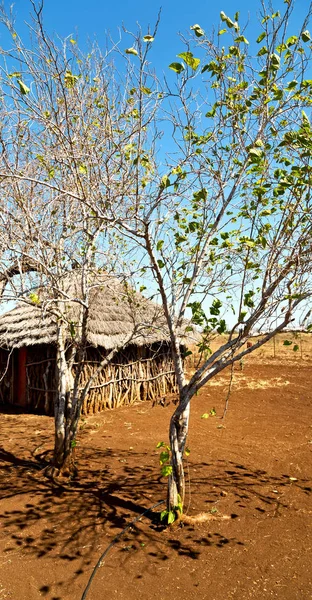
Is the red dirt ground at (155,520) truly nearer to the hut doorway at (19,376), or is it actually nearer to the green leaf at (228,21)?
the hut doorway at (19,376)

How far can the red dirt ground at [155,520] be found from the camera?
3.42m

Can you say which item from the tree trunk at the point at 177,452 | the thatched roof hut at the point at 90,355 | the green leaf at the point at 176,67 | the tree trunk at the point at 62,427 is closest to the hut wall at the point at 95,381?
the thatched roof hut at the point at 90,355

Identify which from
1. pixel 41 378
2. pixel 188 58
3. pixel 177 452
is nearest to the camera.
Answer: pixel 188 58

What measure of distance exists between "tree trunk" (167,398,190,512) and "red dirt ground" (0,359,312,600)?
271 mm

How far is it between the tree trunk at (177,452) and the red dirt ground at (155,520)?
0.89 ft

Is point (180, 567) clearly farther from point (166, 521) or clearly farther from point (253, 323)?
point (253, 323)

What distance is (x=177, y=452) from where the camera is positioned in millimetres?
4266

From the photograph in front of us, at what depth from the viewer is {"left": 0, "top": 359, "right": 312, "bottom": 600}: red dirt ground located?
342 centimetres

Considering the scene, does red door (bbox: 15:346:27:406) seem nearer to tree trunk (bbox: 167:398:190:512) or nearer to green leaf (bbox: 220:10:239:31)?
tree trunk (bbox: 167:398:190:512)

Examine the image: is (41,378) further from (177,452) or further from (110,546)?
(110,546)

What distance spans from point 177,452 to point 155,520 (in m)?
0.75

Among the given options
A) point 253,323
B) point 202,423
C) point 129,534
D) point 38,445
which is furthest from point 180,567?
point 202,423

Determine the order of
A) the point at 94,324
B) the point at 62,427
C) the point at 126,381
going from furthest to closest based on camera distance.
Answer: the point at 126,381 < the point at 94,324 < the point at 62,427

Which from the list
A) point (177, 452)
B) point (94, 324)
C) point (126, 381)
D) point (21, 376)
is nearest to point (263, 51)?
point (177, 452)
